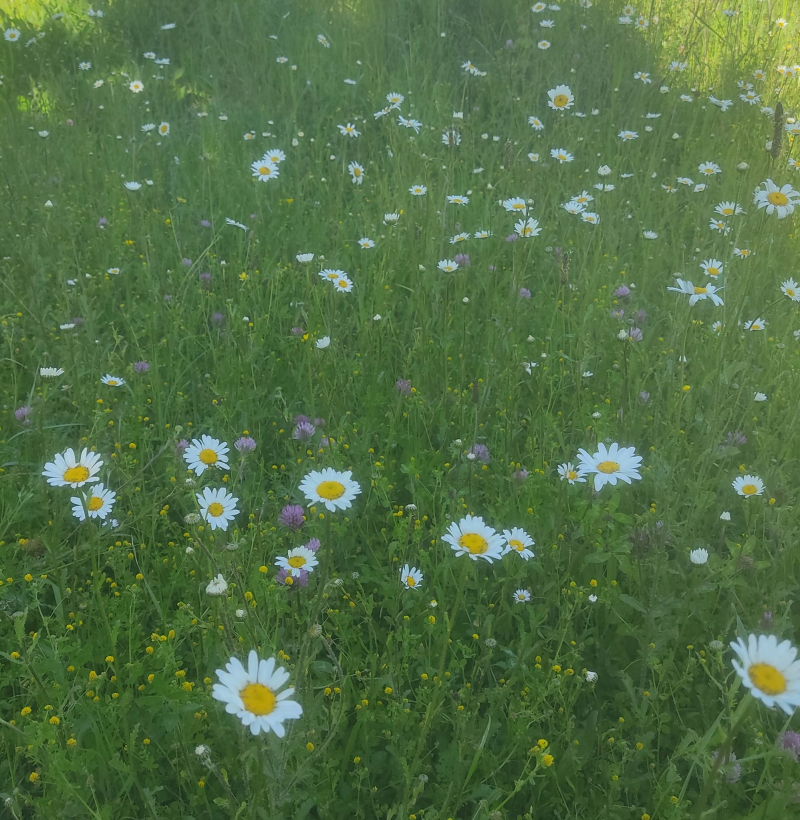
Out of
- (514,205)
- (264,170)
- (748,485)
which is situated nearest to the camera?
(748,485)

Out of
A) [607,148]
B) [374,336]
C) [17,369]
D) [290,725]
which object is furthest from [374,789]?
[607,148]

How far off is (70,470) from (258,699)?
78 cm

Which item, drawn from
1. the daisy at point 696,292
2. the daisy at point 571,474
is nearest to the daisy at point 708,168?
the daisy at point 696,292

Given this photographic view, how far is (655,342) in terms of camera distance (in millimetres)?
2664

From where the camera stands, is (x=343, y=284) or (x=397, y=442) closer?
(x=397, y=442)

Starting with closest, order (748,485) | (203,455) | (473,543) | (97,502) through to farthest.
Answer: (473,543), (97,502), (203,455), (748,485)


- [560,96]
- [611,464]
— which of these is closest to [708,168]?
[560,96]

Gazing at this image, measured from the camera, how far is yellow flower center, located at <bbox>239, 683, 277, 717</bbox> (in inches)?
36.2

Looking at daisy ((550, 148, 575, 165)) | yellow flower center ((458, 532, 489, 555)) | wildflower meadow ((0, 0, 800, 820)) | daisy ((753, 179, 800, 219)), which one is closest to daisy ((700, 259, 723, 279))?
wildflower meadow ((0, 0, 800, 820))

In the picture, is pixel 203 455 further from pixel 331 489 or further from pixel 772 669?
pixel 772 669

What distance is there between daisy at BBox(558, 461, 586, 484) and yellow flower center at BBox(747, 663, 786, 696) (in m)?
0.86

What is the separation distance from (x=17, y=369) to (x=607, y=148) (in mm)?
3081

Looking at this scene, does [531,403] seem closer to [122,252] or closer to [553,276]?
[553,276]

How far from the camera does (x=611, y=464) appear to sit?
1.58 meters
